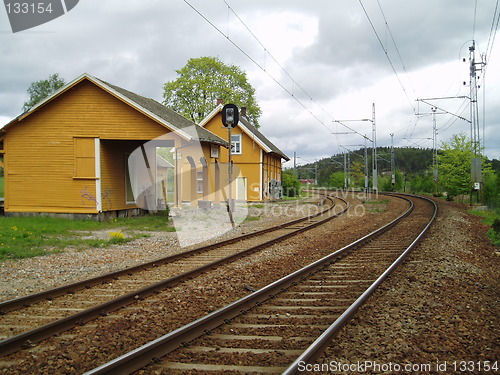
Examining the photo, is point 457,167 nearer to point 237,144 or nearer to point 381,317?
point 237,144

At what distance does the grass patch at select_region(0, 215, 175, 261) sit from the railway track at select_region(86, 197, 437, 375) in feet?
22.4

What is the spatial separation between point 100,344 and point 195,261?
5.32 m

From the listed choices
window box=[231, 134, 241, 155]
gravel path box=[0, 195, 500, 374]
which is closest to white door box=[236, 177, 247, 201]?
window box=[231, 134, 241, 155]

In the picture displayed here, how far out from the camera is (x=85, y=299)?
709cm

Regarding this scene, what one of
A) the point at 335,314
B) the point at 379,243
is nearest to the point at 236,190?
the point at 379,243

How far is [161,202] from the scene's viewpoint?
25.0 meters

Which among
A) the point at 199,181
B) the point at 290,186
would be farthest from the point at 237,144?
the point at 290,186

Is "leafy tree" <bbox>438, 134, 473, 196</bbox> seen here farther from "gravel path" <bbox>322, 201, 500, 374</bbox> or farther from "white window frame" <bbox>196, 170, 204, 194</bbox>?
"gravel path" <bbox>322, 201, 500, 374</bbox>

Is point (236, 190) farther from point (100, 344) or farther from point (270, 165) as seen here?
point (100, 344)

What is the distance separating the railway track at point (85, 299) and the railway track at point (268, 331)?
146 centimetres

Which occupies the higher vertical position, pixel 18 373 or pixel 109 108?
pixel 109 108

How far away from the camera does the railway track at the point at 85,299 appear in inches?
213

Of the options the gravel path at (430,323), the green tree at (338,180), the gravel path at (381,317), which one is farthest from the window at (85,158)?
the green tree at (338,180)

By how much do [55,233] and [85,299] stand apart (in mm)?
8622
